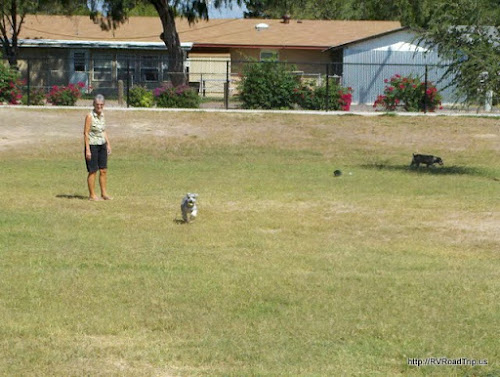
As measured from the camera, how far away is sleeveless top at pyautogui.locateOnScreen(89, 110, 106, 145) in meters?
15.2

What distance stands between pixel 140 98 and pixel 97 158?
62.5ft

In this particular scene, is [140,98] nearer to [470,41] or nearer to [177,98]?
[177,98]

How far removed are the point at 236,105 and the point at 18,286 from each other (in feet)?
87.8

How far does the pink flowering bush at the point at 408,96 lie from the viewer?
3381 centimetres

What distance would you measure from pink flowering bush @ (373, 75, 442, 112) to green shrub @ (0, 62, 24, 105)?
43.1 feet

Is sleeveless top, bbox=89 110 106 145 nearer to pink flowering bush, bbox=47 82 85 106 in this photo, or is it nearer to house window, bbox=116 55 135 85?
pink flowering bush, bbox=47 82 85 106

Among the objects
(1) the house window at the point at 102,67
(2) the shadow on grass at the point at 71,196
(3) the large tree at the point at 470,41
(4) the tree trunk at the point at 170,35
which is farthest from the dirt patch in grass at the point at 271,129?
(1) the house window at the point at 102,67

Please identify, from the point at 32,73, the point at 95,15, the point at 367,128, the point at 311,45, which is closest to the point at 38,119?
the point at 367,128

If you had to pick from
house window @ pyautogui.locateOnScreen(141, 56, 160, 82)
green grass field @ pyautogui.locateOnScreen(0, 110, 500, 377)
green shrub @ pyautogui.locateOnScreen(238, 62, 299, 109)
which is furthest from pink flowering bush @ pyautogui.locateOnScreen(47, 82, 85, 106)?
house window @ pyautogui.locateOnScreen(141, 56, 160, 82)

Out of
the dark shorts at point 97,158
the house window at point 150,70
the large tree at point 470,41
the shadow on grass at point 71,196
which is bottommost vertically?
the shadow on grass at point 71,196

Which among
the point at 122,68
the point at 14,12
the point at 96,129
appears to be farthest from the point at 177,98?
the point at 96,129

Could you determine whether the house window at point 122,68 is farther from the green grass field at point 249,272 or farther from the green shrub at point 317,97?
the green grass field at point 249,272

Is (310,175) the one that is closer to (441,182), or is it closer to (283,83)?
(441,182)

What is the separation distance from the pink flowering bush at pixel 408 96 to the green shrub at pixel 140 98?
27.5 feet
